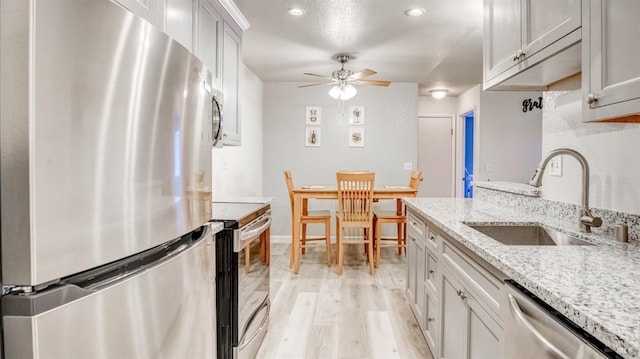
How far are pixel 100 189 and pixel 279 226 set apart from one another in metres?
4.79

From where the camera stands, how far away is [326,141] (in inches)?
212

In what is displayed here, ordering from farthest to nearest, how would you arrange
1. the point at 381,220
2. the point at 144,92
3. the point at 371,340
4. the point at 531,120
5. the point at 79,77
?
the point at 531,120, the point at 381,220, the point at 371,340, the point at 144,92, the point at 79,77

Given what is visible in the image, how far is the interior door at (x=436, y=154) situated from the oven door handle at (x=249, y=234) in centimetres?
473

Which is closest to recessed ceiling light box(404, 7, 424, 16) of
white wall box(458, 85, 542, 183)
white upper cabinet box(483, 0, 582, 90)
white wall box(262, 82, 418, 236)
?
white upper cabinet box(483, 0, 582, 90)

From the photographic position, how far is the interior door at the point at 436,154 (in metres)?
6.45

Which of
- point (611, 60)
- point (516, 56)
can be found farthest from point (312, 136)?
point (611, 60)

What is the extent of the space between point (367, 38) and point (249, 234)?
2354mm

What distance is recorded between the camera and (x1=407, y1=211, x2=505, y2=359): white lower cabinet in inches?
48.1

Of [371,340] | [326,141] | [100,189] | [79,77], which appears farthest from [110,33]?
[326,141]

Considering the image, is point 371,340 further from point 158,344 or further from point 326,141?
point 326,141

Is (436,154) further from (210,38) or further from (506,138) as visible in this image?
(210,38)

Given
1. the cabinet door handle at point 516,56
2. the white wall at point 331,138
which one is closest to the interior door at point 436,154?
the white wall at point 331,138

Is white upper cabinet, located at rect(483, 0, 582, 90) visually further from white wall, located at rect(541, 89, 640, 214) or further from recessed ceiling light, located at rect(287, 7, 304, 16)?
recessed ceiling light, located at rect(287, 7, 304, 16)

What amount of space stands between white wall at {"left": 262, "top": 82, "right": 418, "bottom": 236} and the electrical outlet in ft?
11.0
